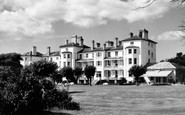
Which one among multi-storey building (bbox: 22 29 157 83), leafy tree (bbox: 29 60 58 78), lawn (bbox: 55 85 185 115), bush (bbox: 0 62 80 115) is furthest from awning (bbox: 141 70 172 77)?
bush (bbox: 0 62 80 115)

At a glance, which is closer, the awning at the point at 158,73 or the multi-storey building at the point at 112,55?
the awning at the point at 158,73

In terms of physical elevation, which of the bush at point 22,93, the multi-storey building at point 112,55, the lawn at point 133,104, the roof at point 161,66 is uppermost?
the multi-storey building at point 112,55

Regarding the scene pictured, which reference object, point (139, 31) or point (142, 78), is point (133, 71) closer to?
point (142, 78)

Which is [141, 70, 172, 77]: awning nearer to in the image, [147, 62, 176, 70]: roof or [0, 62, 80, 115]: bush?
[147, 62, 176, 70]: roof

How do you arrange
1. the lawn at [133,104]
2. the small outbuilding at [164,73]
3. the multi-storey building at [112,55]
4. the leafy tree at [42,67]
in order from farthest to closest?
the multi-storey building at [112,55] < the small outbuilding at [164,73] < the leafy tree at [42,67] < the lawn at [133,104]

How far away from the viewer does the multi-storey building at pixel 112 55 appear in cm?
7275

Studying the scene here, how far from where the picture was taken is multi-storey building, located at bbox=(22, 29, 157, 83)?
72.8 m

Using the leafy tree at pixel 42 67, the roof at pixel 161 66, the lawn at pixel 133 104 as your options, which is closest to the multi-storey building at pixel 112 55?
the roof at pixel 161 66

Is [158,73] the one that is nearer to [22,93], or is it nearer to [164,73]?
[164,73]

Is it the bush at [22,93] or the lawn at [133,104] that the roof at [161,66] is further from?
the bush at [22,93]

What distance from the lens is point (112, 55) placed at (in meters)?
78.9

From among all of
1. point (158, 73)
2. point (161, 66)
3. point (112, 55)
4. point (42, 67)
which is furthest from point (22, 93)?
point (112, 55)

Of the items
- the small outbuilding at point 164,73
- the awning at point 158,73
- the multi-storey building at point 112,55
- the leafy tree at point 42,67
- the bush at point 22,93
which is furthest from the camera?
the multi-storey building at point 112,55

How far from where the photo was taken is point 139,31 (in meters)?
74.6
